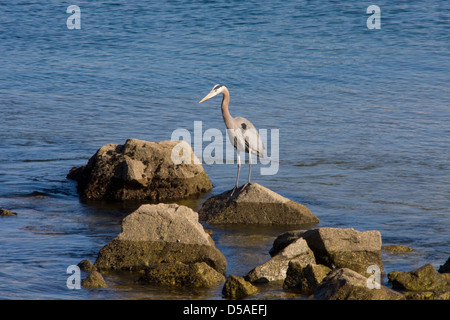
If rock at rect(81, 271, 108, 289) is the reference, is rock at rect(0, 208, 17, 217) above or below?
below

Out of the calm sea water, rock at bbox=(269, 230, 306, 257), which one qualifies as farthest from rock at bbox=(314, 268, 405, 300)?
rock at bbox=(269, 230, 306, 257)

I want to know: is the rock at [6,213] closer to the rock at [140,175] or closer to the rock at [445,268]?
the rock at [140,175]

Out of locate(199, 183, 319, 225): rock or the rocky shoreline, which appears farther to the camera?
locate(199, 183, 319, 225): rock

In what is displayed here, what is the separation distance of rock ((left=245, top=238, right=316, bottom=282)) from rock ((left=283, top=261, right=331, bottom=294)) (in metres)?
0.21

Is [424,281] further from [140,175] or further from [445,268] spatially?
[140,175]

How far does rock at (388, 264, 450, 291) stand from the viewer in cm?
707

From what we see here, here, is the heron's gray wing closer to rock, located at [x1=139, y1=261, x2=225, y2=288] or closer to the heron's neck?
the heron's neck

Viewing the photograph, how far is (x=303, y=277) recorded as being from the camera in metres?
7.25

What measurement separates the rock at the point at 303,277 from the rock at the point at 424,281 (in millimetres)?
854

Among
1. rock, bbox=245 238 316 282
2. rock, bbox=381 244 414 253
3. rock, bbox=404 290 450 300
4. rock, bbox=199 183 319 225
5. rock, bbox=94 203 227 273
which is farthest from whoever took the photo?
rock, bbox=199 183 319 225

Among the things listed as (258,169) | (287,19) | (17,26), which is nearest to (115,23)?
(17,26)

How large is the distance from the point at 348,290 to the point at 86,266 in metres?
2.95

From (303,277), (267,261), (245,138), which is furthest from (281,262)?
(245,138)

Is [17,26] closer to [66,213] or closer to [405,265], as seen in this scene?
[66,213]
